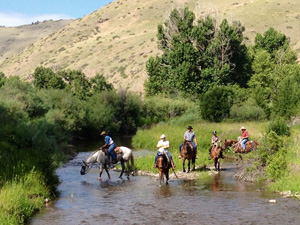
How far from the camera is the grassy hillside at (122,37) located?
11225cm

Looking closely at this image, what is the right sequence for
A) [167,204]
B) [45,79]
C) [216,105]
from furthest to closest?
[45,79] < [216,105] < [167,204]

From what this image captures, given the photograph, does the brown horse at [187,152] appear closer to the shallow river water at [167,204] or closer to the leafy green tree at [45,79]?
the shallow river water at [167,204]

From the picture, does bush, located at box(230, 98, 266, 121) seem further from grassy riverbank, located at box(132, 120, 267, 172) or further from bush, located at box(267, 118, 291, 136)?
bush, located at box(267, 118, 291, 136)

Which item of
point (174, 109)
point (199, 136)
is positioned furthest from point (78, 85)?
point (199, 136)

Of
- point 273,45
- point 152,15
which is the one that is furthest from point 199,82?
point 152,15

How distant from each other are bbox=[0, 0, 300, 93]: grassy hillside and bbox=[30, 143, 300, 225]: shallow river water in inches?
2324

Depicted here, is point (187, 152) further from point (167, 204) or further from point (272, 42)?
point (272, 42)

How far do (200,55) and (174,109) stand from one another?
988cm

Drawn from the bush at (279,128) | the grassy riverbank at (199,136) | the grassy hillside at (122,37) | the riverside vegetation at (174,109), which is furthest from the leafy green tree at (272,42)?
the bush at (279,128)

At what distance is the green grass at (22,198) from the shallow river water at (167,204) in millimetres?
455

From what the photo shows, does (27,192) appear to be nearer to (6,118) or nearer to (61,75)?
(6,118)

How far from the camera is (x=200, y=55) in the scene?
67438mm

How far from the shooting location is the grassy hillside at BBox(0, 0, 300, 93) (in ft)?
368

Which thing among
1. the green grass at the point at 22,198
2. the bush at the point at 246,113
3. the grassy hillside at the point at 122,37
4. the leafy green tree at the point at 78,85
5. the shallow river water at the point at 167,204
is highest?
the grassy hillside at the point at 122,37
